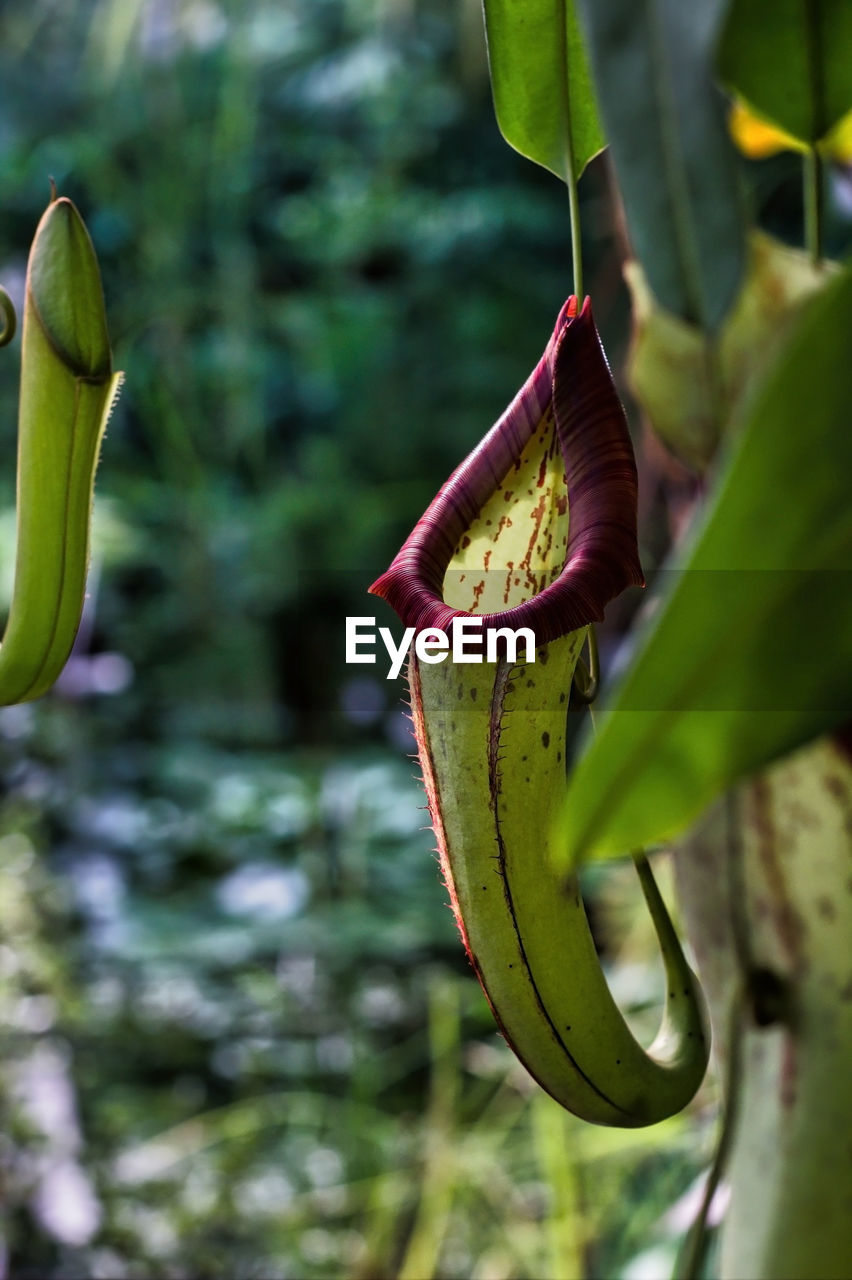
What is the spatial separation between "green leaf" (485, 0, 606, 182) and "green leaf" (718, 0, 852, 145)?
73mm

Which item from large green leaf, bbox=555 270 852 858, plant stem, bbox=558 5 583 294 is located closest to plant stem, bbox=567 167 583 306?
plant stem, bbox=558 5 583 294

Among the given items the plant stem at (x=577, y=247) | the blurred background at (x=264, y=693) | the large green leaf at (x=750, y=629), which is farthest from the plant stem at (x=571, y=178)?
the blurred background at (x=264, y=693)

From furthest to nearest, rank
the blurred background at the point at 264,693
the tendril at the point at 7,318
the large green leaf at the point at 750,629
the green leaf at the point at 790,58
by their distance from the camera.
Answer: the blurred background at the point at 264,693 < the tendril at the point at 7,318 < the green leaf at the point at 790,58 < the large green leaf at the point at 750,629

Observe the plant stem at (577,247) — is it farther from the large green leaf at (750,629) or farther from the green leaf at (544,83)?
the large green leaf at (750,629)

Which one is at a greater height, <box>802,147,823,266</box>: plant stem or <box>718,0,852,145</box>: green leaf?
<box>718,0,852,145</box>: green leaf

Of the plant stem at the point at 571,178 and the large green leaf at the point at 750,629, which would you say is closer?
the large green leaf at the point at 750,629

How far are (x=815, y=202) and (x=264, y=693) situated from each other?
2.32 metres

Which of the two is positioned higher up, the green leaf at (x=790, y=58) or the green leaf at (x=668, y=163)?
the green leaf at (x=790, y=58)

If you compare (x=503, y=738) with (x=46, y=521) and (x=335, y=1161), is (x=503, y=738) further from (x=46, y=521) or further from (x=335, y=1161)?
(x=335, y=1161)

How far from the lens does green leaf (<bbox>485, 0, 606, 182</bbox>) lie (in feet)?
1.04

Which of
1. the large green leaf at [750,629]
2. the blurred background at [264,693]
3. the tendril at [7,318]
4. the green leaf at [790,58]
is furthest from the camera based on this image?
the blurred background at [264,693]

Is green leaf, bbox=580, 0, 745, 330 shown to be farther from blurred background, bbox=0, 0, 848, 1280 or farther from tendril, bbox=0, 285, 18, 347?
blurred background, bbox=0, 0, 848, 1280

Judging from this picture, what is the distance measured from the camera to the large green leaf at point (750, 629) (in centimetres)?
14

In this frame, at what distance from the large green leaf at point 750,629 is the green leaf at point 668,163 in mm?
98
